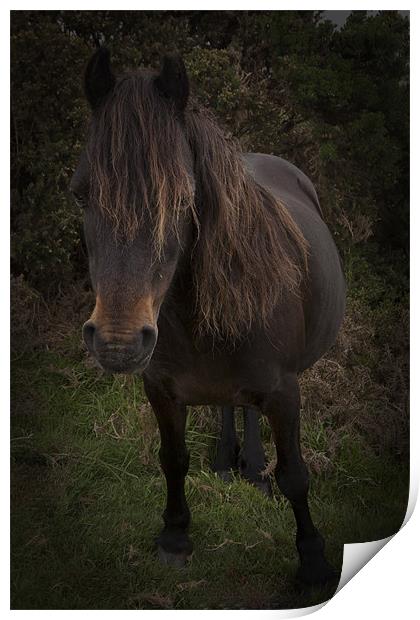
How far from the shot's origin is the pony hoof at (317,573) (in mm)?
2271

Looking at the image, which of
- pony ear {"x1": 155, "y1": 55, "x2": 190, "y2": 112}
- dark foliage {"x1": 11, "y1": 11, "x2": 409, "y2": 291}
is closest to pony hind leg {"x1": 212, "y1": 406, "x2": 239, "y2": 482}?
dark foliage {"x1": 11, "y1": 11, "x2": 409, "y2": 291}

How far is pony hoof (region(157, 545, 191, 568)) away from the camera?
242cm

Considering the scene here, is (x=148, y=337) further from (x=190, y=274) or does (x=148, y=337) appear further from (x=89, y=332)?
(x=190, y=274)

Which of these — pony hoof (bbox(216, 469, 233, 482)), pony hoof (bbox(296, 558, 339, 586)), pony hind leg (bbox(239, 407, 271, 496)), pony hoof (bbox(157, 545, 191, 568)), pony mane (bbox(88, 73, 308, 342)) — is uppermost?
pony mane (bbox(88, 73, 308, 342))

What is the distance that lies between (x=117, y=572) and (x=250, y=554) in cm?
42

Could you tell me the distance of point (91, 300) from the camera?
2.42m

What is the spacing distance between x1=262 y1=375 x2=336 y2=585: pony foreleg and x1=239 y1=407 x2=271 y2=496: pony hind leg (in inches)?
15.7

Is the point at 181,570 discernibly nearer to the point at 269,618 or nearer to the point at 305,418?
→ the point at 269,618

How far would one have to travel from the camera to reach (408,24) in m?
2.30

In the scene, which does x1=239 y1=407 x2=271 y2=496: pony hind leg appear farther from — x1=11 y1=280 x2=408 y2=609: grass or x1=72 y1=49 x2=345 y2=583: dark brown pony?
x1=72 y1=49 x2=345 y2=583: dark brown pony

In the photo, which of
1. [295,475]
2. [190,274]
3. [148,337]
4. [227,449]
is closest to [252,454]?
[227,449]

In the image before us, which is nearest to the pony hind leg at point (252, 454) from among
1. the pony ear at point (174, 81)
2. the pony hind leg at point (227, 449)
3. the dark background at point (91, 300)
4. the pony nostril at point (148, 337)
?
the pony hind leg at point (227, 449)
